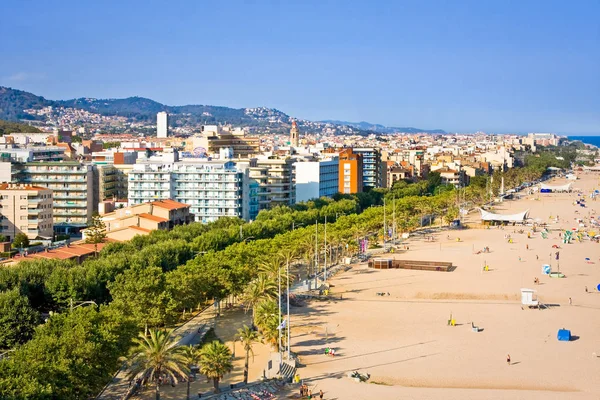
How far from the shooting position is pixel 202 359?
37.9m

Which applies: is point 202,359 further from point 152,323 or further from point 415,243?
point 415,243

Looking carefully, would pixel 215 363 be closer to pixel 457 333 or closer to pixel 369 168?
pixel 457 333

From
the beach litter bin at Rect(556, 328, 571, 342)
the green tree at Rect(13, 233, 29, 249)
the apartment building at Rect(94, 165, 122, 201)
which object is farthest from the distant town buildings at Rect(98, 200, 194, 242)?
the beach litter bin at Rect(556, 328, 571, 342)

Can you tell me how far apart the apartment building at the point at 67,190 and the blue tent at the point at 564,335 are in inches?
2536

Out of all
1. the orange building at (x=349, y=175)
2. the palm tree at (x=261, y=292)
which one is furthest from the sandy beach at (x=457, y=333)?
the orange building at (x=349, y=175)

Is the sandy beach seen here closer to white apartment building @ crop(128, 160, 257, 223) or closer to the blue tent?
the blue tent

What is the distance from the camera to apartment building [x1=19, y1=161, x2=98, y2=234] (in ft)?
322

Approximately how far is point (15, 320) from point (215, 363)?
13197 millimetres

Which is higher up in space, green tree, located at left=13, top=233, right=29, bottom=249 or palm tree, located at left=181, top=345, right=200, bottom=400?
green tree, located at left=13, top=233, right=29, bottom=249

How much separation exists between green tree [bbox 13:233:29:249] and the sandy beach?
1256 inches

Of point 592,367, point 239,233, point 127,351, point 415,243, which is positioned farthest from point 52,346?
point 415,243

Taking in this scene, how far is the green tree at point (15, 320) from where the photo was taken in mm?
43000

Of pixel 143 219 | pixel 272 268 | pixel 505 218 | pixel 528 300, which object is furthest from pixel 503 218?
pixel 272 268

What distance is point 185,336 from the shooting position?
46.8 meters
